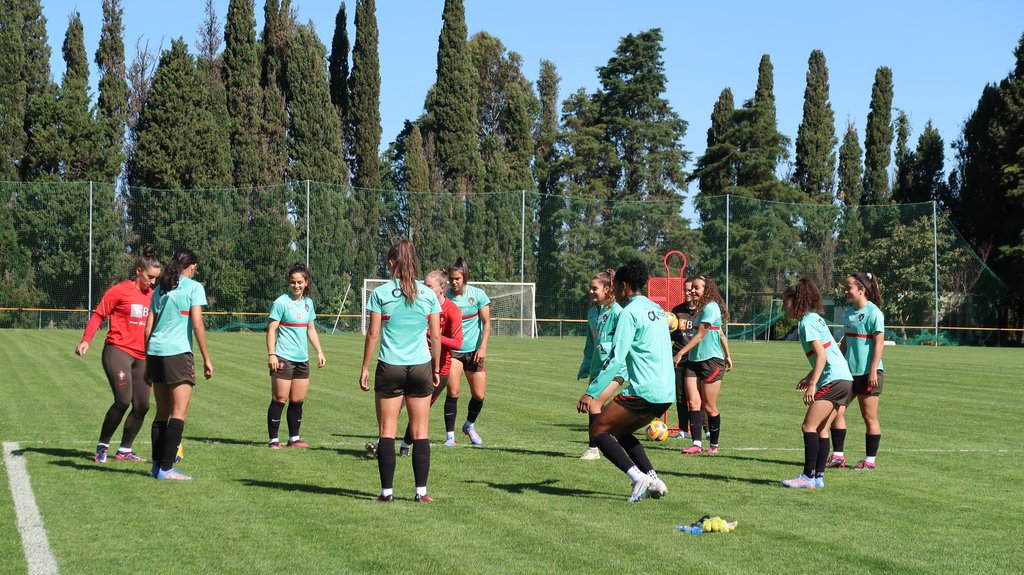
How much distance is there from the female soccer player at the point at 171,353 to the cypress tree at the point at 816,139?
197ft

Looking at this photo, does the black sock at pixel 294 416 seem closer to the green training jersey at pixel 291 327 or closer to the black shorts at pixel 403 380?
the green training jersey at pixel 291 327

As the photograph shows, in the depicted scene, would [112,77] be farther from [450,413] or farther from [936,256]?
[450,413]

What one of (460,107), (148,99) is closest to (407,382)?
(148,99)

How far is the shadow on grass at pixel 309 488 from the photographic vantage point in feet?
27.0

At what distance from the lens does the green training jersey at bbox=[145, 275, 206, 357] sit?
8688mm

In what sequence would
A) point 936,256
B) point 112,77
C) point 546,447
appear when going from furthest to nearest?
point 112,77 < point 936,256 < point 546,447

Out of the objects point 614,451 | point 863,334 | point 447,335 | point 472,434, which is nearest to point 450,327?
point 447,335

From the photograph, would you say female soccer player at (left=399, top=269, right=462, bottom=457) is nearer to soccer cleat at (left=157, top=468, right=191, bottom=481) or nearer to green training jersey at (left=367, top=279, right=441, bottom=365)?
soccer cleat at (left=157, top=468, right=191, bottom=481)

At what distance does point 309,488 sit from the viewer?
8.52 m

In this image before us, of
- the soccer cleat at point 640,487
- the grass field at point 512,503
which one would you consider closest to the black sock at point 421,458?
the grass field at point 512,503

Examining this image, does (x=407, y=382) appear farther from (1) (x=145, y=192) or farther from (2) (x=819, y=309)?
(1) (x=145, y=192)

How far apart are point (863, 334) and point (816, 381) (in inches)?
60.6

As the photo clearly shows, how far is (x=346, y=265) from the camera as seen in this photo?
4731cm

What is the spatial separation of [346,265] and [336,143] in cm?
A: 1193
